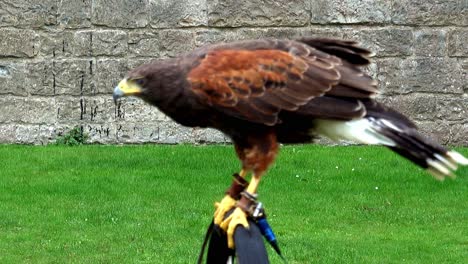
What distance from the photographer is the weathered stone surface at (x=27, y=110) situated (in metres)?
10.9

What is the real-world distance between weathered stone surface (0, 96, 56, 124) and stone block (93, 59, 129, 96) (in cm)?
56

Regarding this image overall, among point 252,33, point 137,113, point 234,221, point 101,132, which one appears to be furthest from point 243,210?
point 101,132

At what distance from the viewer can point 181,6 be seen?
1084 cm

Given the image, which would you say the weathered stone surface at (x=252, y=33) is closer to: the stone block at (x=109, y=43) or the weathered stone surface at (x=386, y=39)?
the weathered stone surface at (x=386, y=39)

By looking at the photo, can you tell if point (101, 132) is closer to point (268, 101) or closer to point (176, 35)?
point (176, 35)

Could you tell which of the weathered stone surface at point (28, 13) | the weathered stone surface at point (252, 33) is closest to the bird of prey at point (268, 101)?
the weathered stone surface at point (252, 33)

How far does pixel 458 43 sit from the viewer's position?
1082 cm

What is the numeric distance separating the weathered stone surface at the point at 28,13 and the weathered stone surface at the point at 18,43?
0.08m

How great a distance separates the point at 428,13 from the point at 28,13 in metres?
4.25

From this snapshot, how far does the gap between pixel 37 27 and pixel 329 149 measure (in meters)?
3.35

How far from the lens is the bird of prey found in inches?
146

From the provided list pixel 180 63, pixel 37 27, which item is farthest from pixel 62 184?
pixel 180 63

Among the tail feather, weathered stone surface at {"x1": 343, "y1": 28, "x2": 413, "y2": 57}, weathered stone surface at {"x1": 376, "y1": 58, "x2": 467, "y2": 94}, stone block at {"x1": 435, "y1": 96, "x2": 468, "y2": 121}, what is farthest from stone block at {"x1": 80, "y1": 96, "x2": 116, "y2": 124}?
the tail feather

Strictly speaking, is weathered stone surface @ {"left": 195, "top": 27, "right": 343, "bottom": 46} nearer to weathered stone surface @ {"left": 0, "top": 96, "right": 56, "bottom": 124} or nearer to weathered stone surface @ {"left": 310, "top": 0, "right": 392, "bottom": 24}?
weathered stone surface @ {"left": 310, "top": 0, "right": 392, "bottom": 24}
